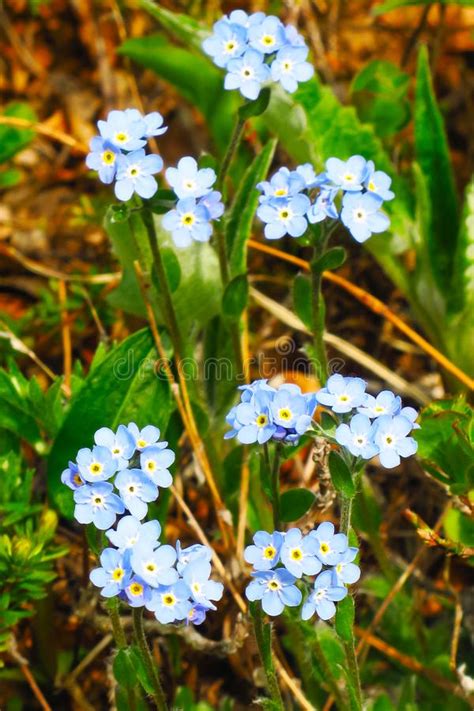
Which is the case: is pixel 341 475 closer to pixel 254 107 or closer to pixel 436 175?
pixel 254 107

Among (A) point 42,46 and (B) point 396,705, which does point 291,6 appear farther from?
(B) point 396,705

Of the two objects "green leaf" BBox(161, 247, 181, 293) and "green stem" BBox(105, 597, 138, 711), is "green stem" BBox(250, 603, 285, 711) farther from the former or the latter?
"green leaf" BBox(161, 247, 181, 293)

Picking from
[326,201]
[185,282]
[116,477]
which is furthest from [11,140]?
[116,477]

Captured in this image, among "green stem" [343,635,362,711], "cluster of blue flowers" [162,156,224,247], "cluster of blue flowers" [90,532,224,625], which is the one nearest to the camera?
"cluster of blue flowers" [90,532,224,625]

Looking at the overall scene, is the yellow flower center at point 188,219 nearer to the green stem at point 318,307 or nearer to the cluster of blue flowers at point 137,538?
the green stem at point 318,307

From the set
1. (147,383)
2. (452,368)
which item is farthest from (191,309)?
(452,368)

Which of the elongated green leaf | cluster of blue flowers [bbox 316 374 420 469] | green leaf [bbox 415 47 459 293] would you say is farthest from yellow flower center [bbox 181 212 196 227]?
green leaf [bbox 415 47 459 293]

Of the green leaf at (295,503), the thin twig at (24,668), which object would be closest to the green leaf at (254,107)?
the green leaf at (295,503)
